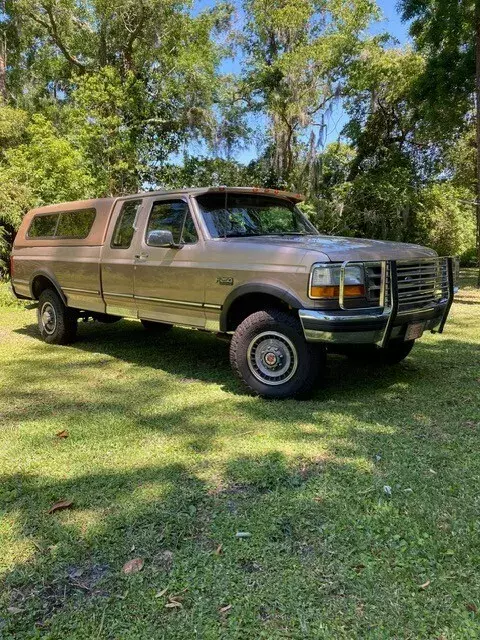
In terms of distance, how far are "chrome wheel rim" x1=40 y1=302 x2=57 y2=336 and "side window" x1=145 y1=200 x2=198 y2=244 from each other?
240 cm

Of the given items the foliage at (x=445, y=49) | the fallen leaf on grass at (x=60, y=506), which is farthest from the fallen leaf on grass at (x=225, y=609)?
the foliage at (x=445, y=49)

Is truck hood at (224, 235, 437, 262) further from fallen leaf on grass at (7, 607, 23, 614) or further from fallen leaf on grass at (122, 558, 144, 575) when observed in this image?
fallen leaf on grass at (7, 607, 23, 614)

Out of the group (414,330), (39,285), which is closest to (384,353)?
(414,330)

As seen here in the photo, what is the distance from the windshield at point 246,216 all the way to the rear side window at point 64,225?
194 centimetres

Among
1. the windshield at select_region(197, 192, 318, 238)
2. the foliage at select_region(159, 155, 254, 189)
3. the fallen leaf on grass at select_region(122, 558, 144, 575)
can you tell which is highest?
the foliage at select_region(159, 155, 254, 189)

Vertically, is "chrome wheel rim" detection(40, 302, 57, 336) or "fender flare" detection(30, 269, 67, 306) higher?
"fender flare" detection(30, 269, 67, 306)

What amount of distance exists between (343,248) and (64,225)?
418cm

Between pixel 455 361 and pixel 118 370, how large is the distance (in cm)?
397

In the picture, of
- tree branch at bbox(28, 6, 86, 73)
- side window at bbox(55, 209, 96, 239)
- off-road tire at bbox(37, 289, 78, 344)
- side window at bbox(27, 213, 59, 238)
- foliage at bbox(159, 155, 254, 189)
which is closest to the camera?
side window at bbox(55, 209, 96, 239)

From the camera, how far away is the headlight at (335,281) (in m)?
4.16

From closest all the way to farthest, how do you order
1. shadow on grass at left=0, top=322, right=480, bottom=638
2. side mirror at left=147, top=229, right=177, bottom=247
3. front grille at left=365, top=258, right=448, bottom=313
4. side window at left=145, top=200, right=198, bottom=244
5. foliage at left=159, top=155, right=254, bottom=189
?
shadow on grass at left=0, top=322, right=480, bottom=638 → front grille at left=365, top=258, right=448, bottom=313 → side mirror at left=147, top=229, right=177, bottom=247 → side window at left=145, top=200, right=198, bottom=244 → foliage at left=159, top=155, right=254, bottom=189

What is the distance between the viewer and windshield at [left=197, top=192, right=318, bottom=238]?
17.2 ft

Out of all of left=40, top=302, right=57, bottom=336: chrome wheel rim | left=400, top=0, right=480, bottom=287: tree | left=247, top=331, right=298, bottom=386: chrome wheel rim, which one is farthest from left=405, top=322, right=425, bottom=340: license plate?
left=400, top=0, right=480, bottom=287: tree

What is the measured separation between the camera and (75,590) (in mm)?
2234
